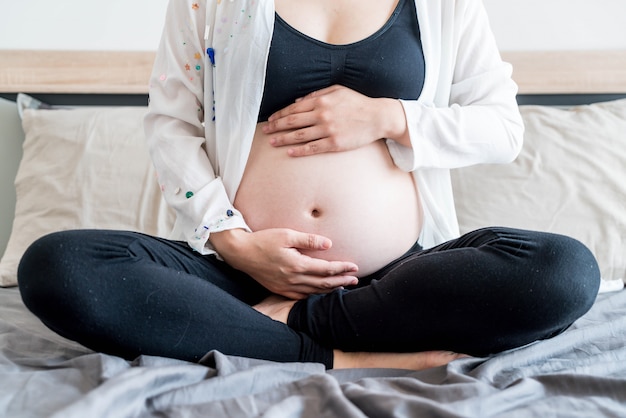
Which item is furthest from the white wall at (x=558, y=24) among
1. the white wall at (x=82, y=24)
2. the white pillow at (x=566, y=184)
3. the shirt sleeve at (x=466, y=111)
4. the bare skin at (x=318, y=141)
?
the white wall at (x=82, y=24)

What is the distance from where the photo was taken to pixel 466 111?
3.17 feet

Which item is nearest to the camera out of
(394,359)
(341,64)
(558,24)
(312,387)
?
(312,387)

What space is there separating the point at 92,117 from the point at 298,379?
1003mm

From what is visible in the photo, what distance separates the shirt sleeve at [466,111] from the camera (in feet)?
3.08

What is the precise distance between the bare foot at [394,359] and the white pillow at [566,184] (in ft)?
1.84

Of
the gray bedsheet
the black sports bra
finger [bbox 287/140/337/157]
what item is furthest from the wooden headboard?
the gray bedsheet

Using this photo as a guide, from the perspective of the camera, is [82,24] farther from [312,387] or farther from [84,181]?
[312,387]

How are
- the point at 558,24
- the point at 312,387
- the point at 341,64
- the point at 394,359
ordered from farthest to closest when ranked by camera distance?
the point at 558,24, the point at 341,64, the point at 394,359, the point at 312,387

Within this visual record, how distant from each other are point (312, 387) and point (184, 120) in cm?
53

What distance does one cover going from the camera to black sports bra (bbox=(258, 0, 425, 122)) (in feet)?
3.01

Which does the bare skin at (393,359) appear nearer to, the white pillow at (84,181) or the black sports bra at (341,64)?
the black sports bra at (341,64)

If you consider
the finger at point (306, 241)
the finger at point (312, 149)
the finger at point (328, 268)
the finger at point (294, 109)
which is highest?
the finger at point (294, 109)

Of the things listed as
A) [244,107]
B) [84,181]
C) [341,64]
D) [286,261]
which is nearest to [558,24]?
[341,64]

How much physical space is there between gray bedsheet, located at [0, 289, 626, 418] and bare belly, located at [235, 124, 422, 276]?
204mm
